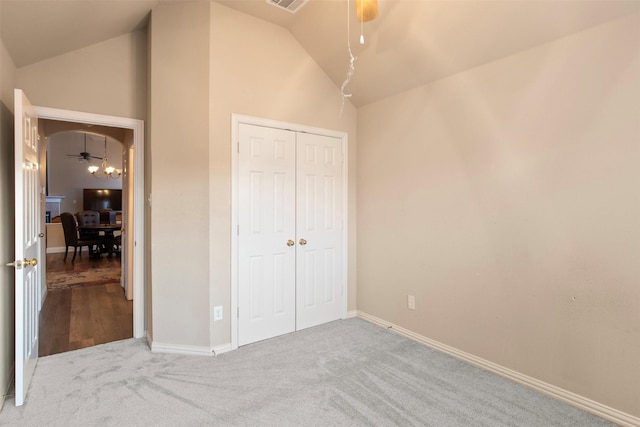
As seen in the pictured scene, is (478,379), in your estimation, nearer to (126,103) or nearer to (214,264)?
(214,264)

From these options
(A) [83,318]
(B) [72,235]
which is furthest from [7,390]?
(B) [72,235]

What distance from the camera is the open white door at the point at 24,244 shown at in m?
2.08

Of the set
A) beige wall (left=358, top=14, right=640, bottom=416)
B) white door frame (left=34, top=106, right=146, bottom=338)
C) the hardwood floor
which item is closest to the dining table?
the hardwood floor

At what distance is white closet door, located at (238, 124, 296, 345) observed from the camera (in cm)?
310

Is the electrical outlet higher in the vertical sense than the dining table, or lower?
lower

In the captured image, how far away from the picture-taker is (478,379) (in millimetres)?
2484

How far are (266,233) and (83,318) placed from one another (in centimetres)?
244

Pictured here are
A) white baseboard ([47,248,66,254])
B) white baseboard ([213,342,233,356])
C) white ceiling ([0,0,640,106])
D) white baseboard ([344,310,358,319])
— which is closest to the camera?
white ceiling ([0,0,640,106])

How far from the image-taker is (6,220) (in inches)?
90.1

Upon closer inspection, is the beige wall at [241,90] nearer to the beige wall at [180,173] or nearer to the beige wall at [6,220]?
the beige wall at [180,173]

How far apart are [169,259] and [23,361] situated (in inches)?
Result: 43.4

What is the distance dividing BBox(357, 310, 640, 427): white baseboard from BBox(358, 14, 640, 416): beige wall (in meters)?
0.04

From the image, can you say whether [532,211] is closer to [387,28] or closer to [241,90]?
[387,28]

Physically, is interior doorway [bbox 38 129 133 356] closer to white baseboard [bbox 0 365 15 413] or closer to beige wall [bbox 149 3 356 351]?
white baseboard [bbox 0 365 15 413]
